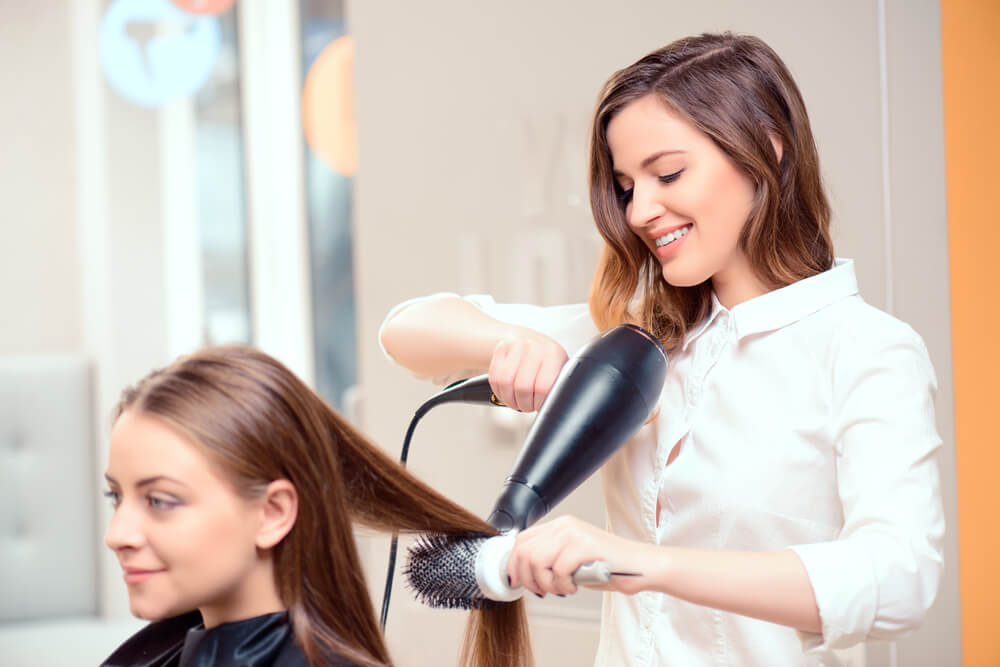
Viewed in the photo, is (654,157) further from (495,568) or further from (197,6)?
(197,6)

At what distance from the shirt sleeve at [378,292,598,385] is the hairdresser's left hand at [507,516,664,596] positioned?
427 millimetres

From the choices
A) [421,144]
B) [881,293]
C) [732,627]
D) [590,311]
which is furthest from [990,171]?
[421,144]

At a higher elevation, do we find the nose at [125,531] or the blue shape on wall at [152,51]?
the blue shape on wall at [152,51]

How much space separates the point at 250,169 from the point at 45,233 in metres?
0.81

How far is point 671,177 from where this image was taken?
3.03 ft

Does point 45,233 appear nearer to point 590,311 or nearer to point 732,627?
point 590,311

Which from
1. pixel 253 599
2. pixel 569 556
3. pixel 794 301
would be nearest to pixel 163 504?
pixel 253 599

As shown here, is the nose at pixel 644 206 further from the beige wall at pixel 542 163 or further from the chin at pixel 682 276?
the beige wall at pixel 542 163

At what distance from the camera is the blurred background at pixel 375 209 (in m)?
1.33

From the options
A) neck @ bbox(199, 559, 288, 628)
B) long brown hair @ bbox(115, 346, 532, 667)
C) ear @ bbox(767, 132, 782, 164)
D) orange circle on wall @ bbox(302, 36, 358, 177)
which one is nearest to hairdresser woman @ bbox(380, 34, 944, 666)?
ear @ bbox(767, 132, 782, 164)

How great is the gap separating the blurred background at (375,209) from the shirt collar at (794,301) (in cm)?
46

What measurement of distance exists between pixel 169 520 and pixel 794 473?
57 centimetres

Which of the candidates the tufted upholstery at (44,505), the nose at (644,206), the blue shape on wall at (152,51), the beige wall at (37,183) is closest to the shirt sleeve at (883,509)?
the nose at (644,206)

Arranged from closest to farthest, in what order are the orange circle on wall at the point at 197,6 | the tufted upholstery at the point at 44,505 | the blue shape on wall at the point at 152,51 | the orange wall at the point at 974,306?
the orange wall at the point at 974,306, the tufted upholstery at the point at 44,505, the blue shape on wall at the point at 152,51, the orange circle on wall at the point at 197,6
